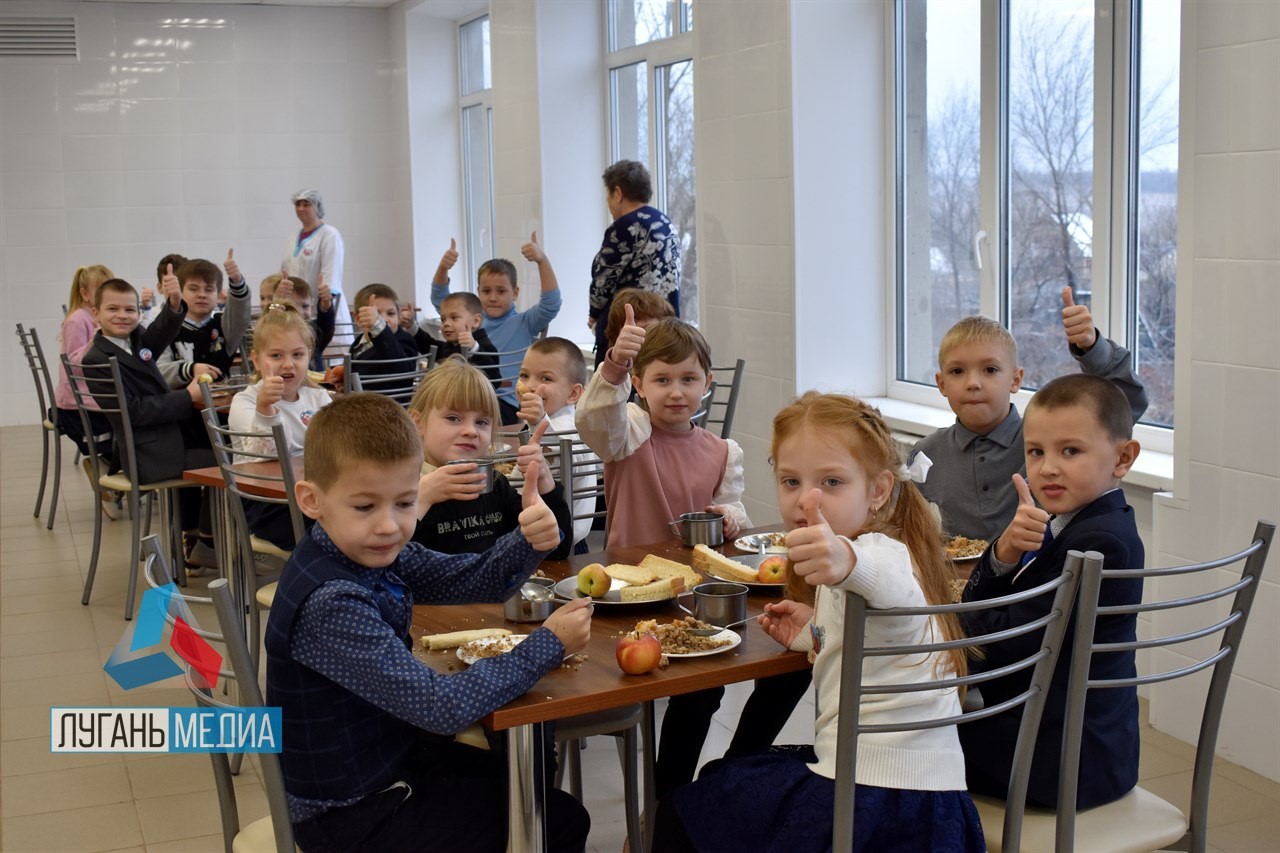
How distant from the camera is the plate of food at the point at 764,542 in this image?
2.47 metres

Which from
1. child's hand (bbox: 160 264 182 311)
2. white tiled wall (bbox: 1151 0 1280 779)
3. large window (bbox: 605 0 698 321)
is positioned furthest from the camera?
large window (bbox: 605 0 698 321)

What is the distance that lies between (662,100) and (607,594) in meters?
4.82

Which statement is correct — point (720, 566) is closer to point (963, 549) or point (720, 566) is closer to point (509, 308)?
point (963, 549)

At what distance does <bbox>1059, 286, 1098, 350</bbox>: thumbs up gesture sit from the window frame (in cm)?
97

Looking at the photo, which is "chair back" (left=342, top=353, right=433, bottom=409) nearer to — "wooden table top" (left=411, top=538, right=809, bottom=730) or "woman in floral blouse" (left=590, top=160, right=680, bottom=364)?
"woman in floral blouse" (left=590, top=160, right=680, bottom=364)

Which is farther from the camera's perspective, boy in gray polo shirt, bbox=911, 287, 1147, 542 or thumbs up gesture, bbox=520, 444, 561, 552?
boy in gray polo shirt, bbox=911, 287, 1147, 542

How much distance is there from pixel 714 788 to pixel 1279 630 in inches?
68.0

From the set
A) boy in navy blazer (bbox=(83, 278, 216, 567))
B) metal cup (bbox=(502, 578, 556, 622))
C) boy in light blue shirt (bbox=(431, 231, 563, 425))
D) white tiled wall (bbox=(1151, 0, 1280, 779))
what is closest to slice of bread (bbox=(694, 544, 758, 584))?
metal cup (bbox=(502, 578, 556, 622))

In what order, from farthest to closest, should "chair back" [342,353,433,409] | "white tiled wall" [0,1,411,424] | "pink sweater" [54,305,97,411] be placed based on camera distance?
"white tiled wall" [0,1,411,424]
"pink sweater" [54,305,97,411]
"chair back" [342,353,433,409]

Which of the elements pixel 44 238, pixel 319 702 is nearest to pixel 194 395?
pixel 319 702

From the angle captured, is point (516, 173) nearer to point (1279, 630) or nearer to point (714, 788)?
point (1279, 630)

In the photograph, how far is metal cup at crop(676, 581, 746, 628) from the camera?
6.61 ft

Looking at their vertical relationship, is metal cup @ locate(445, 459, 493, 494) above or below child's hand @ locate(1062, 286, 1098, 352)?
→ below

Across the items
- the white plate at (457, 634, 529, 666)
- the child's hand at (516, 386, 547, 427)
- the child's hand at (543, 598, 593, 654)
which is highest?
the child's hand at (516, 386, 547, 427)
